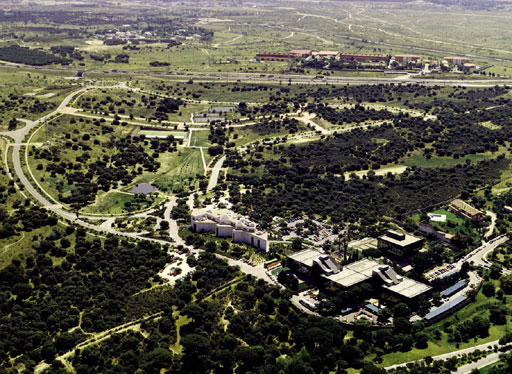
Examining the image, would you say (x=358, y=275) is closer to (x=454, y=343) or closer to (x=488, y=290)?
(x=454, y=343)

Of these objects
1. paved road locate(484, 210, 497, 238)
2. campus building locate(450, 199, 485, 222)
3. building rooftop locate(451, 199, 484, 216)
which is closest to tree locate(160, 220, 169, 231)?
campus building locate(450, 199, 485, 222)

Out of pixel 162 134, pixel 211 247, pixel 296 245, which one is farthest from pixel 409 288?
pixel 162 134

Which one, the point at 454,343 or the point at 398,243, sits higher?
the point at 398,243

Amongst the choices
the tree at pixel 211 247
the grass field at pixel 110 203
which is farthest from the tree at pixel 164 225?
the tree at pixel 211 247

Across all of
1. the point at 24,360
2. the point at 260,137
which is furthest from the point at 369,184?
the point at 24,360

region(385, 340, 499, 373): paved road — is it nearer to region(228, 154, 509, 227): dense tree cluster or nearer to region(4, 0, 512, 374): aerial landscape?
region(4, 0, 512, 374): aerial landscape

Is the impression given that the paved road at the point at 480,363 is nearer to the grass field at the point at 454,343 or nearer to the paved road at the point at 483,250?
the grass field at the point at 454,343
